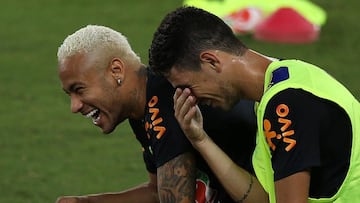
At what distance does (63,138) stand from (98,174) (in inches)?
36.8

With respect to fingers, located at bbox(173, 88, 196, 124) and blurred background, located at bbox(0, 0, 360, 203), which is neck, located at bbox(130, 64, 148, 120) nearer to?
fingers, located at bbox(173, 88, 196, 124)

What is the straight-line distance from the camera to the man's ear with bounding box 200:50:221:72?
4.51 meters

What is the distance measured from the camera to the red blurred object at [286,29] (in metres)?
12.2

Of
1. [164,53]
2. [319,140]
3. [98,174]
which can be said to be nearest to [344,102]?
[319,140]

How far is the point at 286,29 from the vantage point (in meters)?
12.2

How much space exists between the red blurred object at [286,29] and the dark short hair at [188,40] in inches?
297

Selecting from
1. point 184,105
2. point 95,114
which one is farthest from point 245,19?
point 184,105

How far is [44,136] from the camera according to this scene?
9.20m

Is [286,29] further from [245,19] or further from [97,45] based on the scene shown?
[97,45]

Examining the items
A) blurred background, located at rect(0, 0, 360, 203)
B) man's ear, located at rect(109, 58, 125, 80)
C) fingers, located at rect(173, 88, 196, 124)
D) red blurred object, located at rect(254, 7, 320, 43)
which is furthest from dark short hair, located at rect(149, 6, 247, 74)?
red blurred object, located at rect(254, 7, 320, 43)

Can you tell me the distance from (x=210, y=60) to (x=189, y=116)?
1.30 ft

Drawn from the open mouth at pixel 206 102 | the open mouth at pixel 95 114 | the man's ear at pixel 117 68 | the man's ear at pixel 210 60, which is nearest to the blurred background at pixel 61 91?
the open mouth at pixel 95 114

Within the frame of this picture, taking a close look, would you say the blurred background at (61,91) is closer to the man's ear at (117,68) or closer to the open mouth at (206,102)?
the man's ear at (117,68)

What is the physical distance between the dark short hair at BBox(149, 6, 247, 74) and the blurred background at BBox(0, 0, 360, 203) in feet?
10.9
